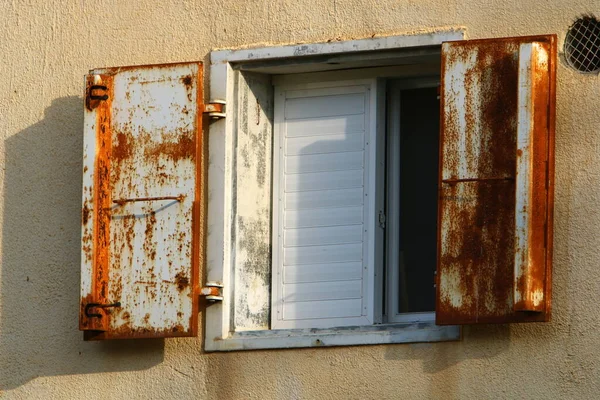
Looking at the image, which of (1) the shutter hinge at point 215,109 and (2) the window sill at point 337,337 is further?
(1) the shutter hinge at point 215,109

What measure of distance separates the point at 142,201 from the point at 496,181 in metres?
2.08

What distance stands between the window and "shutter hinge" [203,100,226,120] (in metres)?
0.01

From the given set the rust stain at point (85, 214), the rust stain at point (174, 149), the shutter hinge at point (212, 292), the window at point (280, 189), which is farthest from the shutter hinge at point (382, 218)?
the rust stain at point (85, 214)

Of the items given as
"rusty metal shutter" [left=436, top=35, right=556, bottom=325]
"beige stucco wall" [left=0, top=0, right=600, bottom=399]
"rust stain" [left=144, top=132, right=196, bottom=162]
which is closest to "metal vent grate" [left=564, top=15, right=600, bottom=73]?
"beige stucco wall" [left=0, top=0, right=600, bottom=399]

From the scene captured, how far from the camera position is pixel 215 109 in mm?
10625

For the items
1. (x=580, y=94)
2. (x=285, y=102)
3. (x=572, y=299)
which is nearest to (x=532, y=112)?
(x=580, y=94)

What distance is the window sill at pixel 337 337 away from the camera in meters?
9.94

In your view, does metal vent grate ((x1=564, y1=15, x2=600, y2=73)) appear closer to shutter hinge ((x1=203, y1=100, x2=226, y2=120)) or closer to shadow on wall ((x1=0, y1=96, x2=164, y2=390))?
shutter hinge ((x1=203, y1=100, x2=226, y2=120))

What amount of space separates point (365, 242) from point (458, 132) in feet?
3.22

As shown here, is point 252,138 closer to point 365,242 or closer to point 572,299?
point 365,242

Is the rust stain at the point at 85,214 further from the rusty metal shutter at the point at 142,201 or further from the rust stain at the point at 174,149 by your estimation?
the rust stain at the point at 174,149

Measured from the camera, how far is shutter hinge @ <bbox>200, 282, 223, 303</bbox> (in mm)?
10406

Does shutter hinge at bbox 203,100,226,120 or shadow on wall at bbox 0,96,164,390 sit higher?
shutter hinge at bbox 203,100,226,120

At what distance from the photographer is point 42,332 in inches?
427
